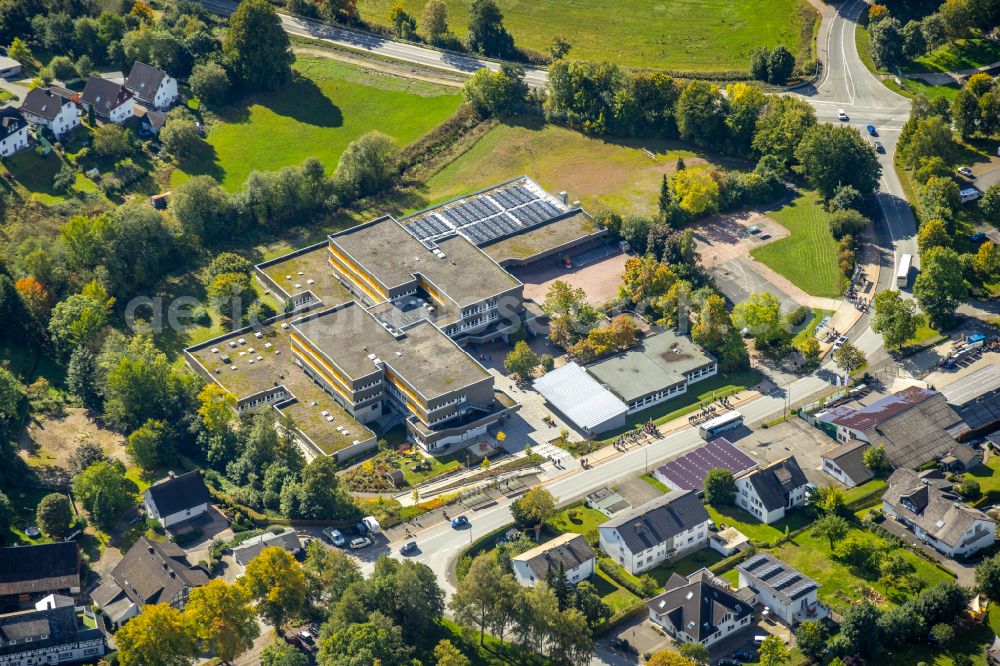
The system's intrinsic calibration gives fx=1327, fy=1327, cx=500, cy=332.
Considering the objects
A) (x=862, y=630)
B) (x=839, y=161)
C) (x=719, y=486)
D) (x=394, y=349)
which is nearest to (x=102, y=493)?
(x=394, y=349)

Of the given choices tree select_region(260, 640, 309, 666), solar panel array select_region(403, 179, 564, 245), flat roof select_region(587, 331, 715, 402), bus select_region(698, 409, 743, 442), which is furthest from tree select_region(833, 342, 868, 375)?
tree select_region(260, 640, 309, 666)

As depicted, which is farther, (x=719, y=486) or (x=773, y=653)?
Answer: (x=719, y=486)

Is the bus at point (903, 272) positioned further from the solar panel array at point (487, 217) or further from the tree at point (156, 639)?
the tree at point (156, 639)

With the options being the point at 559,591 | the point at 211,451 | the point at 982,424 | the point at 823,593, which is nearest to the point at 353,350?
the point at 211,451

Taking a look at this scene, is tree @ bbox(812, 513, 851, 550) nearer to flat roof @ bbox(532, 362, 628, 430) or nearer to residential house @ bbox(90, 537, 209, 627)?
flat roof @ bbox(532, 362, 628, 430)

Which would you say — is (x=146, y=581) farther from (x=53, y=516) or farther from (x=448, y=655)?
(x=448, y=655)

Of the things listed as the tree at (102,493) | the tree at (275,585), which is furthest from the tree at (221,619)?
the tree at (102,493)
